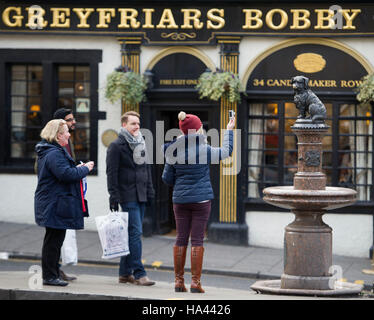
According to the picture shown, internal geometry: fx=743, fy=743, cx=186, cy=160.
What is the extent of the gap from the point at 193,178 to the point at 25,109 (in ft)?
21.6

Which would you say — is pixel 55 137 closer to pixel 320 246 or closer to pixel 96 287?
pixel 96 287

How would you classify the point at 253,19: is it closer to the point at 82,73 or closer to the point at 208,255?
the point at 82,73

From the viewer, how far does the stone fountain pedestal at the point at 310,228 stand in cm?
764

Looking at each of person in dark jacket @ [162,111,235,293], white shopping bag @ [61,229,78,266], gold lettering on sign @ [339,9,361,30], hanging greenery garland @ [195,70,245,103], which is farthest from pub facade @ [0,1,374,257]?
person in dark jacket @ [162,111,235,293]

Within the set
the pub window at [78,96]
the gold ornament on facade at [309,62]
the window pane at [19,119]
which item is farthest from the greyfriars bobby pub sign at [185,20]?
the window pane at [19,119]

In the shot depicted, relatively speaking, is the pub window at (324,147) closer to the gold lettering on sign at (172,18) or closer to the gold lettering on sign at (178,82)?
the gold lettering on sign at (178,82)

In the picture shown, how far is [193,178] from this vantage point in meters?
7.76

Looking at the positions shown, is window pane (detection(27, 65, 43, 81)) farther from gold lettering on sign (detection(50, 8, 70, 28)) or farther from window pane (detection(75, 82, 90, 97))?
gold lettering on sign (detection(50, 8, 70, 28))

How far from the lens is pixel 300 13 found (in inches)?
483


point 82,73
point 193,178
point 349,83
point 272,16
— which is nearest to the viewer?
point 193,178

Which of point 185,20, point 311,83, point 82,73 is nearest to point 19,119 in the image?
point 82,73
